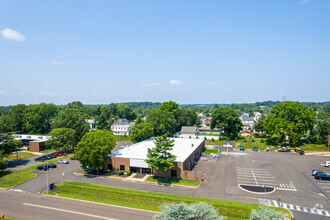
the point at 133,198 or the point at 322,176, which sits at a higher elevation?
the point at 322,176

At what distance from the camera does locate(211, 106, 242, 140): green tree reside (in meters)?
85.7

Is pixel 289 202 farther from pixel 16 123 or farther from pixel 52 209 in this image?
pixel 16 123

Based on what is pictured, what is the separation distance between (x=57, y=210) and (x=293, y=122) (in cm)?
7281

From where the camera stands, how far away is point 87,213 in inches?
1130

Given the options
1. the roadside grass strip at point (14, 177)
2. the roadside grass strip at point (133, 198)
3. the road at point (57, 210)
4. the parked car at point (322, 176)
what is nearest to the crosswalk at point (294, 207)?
the roadside grass strip at point (133, 198)

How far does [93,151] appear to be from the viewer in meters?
41.9

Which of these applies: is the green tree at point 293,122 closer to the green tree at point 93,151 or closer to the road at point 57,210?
the green tree at point 93,151

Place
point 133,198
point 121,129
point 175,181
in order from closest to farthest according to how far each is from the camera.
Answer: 1. point 133,198
2. point 175,181
3. point 121,129

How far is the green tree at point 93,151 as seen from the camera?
4228 centimetres

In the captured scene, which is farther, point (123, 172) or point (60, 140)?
point (60, 140)

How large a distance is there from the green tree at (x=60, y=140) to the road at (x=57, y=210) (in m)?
29.6

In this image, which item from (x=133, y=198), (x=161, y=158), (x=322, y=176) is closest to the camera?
(x=133, y=198)

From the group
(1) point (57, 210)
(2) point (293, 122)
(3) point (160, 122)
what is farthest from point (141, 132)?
(2) point (293, 122)

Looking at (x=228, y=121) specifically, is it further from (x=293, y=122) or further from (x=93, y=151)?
(x=93, y=151)
